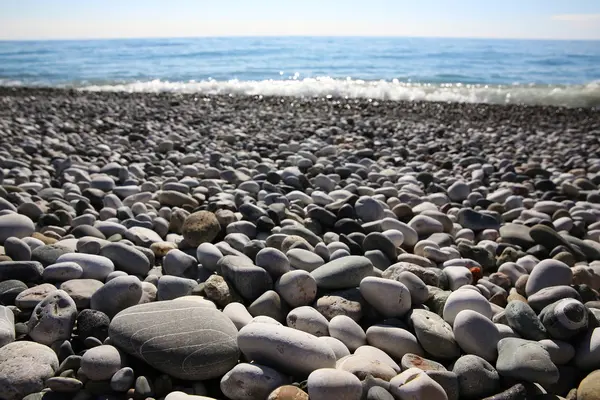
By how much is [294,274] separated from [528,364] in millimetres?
791

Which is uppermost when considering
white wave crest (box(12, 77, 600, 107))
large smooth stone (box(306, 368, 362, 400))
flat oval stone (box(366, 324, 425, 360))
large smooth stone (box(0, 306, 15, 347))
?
white wave crest (box(12, 77, 600, 107))

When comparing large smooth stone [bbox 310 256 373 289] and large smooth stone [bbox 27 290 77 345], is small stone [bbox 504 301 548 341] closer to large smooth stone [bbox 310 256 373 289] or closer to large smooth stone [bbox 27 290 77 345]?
large smooth stone [bbox 310 256 373 289]

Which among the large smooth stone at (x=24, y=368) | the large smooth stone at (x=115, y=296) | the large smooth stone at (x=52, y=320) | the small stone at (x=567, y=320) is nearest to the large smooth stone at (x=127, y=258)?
the large smooth stone at (x=115, y=296)

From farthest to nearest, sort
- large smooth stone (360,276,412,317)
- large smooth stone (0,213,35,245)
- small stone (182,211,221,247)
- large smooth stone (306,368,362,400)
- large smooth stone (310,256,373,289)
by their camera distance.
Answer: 1. small stone (182,211,221,247)
2. large smooth stone (0,213,35,245)
3. large smooth stone (310,256,373,289)
4. large smooth stone (360,276,412,317)
5. large smooth stone (306,368,362,400)

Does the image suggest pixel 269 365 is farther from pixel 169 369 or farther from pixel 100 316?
pixel 100 316

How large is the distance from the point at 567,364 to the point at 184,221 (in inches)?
68.1

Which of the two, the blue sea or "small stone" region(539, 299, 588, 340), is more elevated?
the blue sea

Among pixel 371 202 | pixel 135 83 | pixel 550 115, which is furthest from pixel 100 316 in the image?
pixel 135 83

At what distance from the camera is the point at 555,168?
14.3 ft

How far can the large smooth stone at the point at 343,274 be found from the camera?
6.03ft

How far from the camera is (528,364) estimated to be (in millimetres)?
1390

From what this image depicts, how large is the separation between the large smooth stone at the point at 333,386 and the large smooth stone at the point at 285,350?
0.09 meters

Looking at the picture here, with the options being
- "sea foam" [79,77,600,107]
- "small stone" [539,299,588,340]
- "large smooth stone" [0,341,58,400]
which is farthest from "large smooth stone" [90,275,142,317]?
"sea foam" [79,77,600,107]

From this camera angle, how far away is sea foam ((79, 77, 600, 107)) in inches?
397
